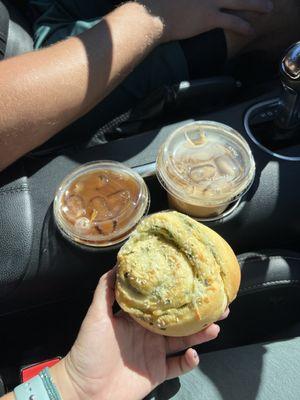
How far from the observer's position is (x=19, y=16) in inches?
64.4

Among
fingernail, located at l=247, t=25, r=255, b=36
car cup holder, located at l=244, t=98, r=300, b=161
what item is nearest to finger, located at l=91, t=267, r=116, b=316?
car cup holder, located at l=244, t=98, r=300, b=161

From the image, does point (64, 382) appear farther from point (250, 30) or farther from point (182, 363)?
point (250, 30)

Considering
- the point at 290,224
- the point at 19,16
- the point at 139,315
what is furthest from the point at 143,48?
the point at 139,315

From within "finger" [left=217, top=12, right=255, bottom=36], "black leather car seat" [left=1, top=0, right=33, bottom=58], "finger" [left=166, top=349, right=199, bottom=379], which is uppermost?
"black leather car seat" [left=1, top=0, right=33, bottom=58]

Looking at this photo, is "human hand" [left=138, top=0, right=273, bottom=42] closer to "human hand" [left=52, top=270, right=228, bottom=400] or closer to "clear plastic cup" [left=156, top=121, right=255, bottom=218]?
"clear plastic cup" [left=156, top=121, right=255, bottom=218]

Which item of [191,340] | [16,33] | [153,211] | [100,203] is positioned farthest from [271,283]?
[16,33]

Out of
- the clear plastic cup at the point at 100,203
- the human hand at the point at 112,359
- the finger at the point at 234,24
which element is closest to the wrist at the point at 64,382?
the human hand at the point at 112,359

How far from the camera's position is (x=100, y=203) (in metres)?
1.22

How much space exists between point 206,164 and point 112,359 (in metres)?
0.55

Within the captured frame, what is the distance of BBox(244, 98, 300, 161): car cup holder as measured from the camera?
1.32 m

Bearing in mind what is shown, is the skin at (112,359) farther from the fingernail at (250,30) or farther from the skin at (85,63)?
the fingernail at (250,30)

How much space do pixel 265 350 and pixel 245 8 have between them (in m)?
1.03

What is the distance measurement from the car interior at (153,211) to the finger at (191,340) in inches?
6.6

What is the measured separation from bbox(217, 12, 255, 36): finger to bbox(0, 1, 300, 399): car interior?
169 millimetres
